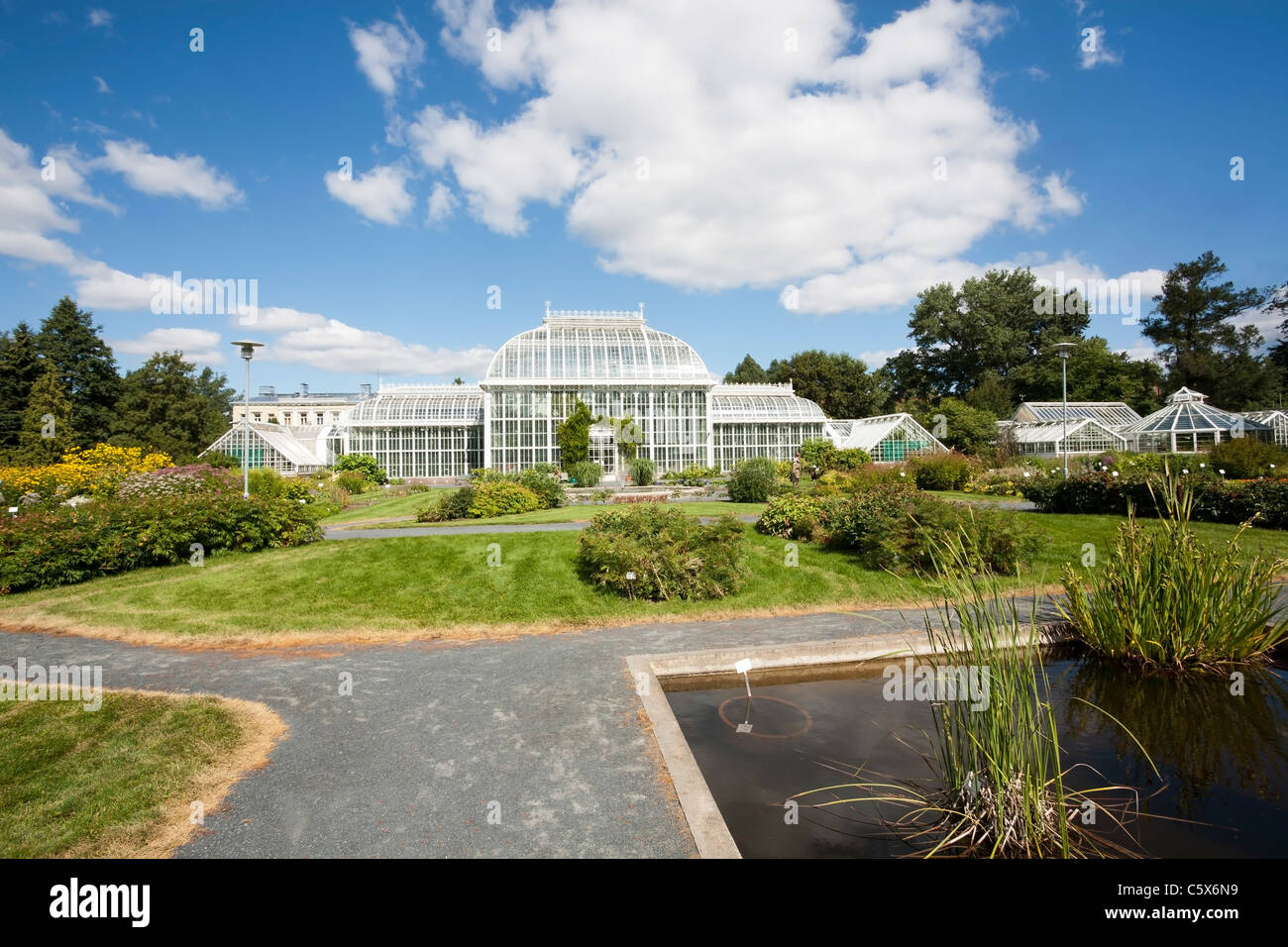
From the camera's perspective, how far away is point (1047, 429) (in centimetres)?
3972

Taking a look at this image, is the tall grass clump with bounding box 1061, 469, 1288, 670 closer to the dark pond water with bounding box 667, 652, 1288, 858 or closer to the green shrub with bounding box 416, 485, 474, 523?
the dark pond water with bounding box 667, 652, 1288, 858

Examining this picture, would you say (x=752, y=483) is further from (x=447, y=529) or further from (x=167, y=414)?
(x=167, y=414)

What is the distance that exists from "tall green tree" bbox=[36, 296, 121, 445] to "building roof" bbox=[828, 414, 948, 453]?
153ft

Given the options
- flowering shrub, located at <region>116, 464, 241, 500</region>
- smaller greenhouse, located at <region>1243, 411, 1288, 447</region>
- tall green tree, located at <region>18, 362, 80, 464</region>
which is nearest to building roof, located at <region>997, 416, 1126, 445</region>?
smaller greenhouse, located at <region>1243, 411, 1288, 447</region>

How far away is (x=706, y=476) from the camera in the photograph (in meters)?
30.6

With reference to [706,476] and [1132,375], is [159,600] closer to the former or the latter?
[706,476]

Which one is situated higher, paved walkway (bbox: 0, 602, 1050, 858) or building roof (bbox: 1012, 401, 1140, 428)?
building roof (bbox: 1012, 401, 1140, 428)

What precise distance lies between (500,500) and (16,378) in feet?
123

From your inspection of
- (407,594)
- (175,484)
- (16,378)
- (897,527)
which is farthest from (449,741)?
(16,378)

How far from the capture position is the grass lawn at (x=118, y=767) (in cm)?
392

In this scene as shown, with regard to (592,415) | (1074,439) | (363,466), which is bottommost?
(363,466)

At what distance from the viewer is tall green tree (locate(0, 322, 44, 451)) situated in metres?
34.7

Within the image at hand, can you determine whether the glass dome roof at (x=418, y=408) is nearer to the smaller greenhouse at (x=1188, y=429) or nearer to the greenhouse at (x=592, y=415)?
the greenhouse at (x=592, y=415)
